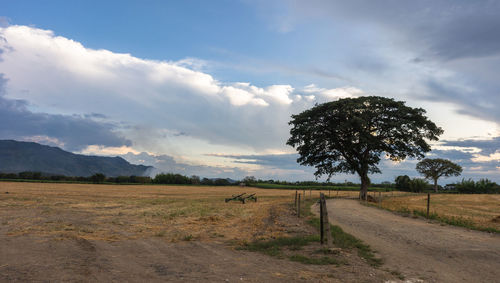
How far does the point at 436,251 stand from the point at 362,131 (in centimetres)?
2981

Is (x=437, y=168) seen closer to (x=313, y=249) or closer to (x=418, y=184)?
(x=418, y=184)

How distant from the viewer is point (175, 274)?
830 centimetres

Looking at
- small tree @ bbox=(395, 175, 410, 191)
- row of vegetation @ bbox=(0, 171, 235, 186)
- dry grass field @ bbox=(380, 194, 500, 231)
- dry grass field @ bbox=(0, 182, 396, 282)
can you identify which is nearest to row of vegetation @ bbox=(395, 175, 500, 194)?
small tree @ bbox=(395, 175, 410, 191)

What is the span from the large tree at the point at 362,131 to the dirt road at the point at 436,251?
2317 centimetres

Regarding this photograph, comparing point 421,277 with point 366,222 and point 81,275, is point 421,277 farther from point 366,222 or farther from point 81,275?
point 366,222

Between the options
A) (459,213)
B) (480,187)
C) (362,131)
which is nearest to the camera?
(459,213)

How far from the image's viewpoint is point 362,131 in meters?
39.6

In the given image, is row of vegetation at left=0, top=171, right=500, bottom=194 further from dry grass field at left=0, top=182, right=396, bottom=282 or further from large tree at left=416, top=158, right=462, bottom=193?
dry grass field at left=0, top=182, right=396, bottom=282

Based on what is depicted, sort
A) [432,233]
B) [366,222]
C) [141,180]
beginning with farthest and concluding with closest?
[141,180] < [366,222] < [432,233]

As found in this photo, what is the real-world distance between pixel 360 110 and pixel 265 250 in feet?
107

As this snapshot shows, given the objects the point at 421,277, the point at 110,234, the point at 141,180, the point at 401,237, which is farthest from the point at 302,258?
the point at 141,180

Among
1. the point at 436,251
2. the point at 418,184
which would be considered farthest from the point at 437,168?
the point at 436,251

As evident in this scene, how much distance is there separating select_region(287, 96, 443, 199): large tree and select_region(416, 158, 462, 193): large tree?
60712 mm

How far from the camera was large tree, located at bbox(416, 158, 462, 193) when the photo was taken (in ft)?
295
